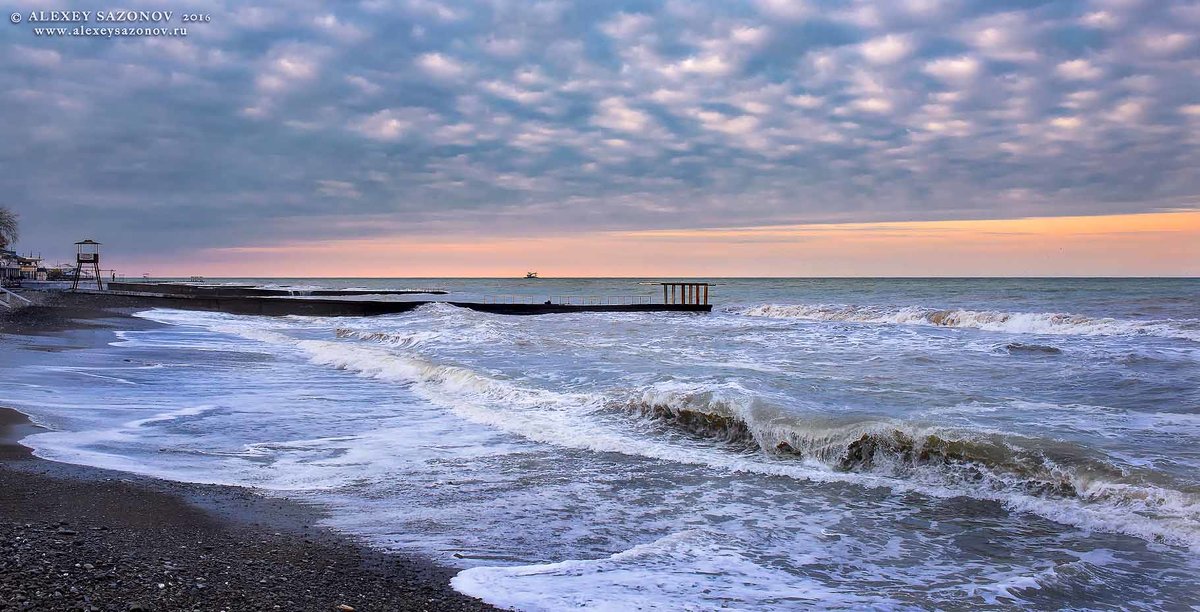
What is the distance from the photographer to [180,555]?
4.61 metres

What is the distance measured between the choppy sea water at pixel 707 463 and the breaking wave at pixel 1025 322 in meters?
12.9

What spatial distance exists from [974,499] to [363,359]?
14.2 metres

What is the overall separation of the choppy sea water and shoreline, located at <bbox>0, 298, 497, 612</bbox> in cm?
34

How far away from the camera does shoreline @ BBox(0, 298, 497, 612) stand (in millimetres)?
3883

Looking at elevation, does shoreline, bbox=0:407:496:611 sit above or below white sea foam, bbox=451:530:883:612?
above

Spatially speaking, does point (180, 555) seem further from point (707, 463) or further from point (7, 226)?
point (7, 226)

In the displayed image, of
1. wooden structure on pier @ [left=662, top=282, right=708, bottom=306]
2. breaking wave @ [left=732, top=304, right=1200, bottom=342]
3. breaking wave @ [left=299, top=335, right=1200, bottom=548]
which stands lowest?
breaking wave @ [left=299, top=335, right=1200, bottom=548]

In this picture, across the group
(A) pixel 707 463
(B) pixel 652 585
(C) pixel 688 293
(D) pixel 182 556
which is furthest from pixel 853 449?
(C) pixel 688 293

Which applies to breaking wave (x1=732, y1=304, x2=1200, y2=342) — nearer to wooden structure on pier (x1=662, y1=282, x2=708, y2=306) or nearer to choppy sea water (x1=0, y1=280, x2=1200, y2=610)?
wooden structure on pier (x1=662, y1=282, x2=708, y2=306)

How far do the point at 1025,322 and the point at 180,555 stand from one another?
3546cm

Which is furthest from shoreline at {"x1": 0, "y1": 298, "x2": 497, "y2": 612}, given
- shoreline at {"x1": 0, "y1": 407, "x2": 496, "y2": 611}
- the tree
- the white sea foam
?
the tree

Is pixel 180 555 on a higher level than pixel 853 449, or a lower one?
higher

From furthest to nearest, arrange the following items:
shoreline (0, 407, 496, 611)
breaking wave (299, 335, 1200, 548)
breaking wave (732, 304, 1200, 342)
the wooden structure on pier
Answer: the wooden structure on pier, breaking wave (732, 304, 1200, 342), breaking wave (299, 335, 1200, 548), shoreline (0, 407, 496, 611)

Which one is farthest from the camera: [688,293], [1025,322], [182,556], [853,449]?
[688,293]
